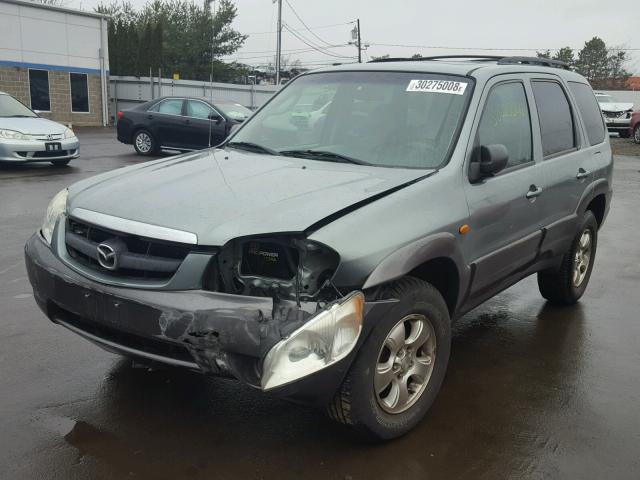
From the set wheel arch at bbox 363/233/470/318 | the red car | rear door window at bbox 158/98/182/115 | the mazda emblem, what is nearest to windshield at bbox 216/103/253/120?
rear door window at bbox 158/98/182/115

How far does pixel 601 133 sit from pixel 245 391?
3.85 metres

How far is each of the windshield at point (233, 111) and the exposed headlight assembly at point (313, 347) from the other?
1294 centimetres

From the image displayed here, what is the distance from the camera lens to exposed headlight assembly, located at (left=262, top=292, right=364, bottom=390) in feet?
8.52

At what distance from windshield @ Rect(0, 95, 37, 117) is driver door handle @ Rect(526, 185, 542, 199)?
1173 cm

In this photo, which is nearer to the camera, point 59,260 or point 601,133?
point 59,260

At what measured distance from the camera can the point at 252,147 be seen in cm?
423

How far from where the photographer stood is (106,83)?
30203mm

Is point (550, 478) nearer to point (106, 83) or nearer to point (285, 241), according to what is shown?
point (285, 241)

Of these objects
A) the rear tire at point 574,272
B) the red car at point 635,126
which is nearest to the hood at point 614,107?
the red car at point 635,126

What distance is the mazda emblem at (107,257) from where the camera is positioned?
116 inches

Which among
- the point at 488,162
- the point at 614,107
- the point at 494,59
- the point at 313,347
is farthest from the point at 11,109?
the point at 614,107

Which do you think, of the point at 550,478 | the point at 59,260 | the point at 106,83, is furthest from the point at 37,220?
the point at 106,83

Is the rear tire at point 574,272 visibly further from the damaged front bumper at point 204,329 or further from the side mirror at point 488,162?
the damaged front bumper at point 204,329

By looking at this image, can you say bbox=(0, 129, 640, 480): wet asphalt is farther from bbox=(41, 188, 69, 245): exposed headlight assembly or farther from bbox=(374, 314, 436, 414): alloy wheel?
bbox=(41, 188, 69, 245): exposed headlight assembly
